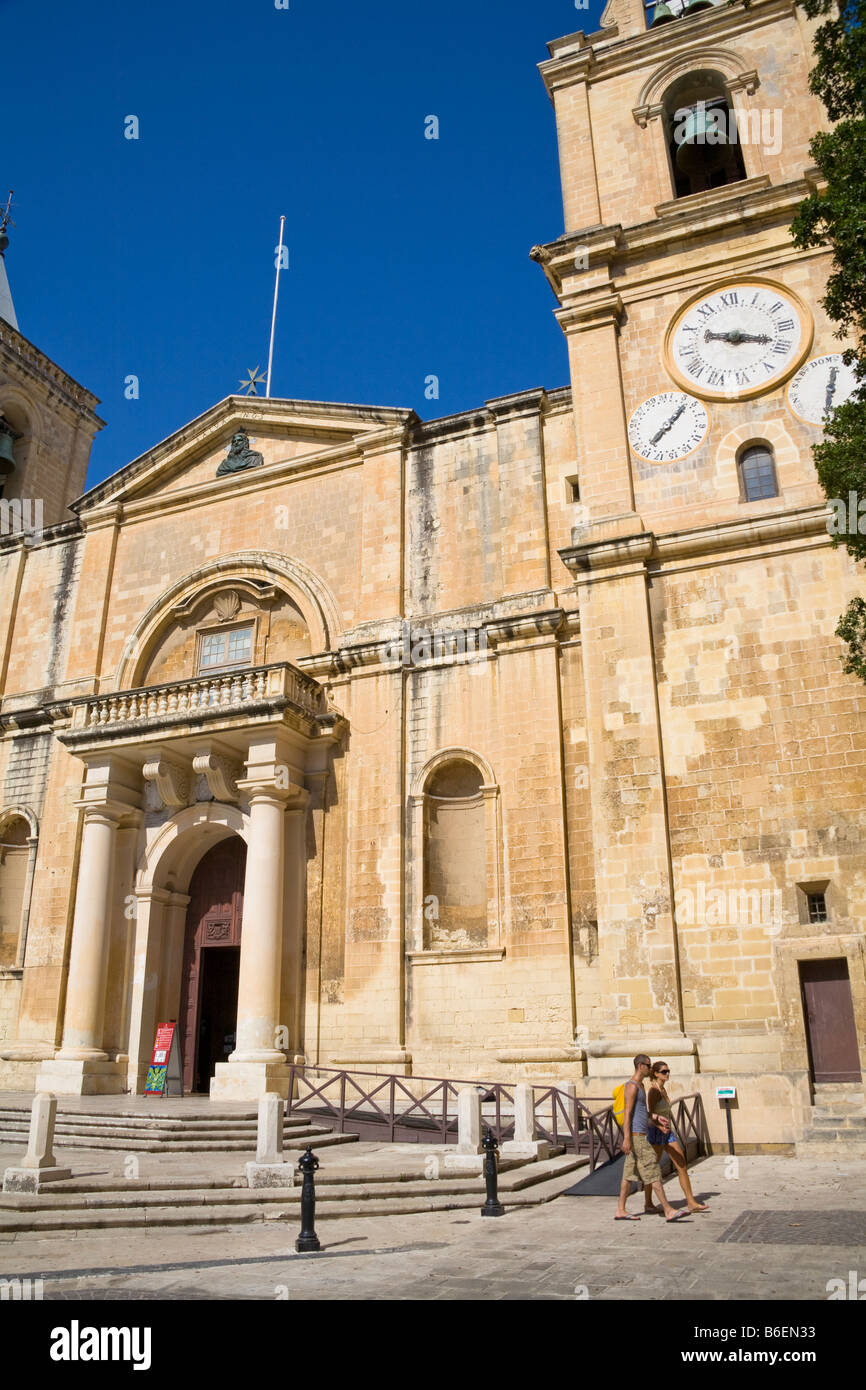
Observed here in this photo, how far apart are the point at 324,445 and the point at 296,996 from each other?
40.2ft

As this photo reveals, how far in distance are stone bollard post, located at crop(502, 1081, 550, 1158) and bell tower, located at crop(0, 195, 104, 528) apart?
74.2 ft

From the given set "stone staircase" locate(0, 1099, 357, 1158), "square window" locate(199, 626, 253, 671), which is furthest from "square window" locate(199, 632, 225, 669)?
"stone staircase" locate(0, 1099, 357, 1158)

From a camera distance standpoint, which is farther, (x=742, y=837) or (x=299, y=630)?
(x=299, y=630)

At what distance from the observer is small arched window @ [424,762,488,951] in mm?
19031

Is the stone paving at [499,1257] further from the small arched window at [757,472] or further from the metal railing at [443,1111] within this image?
the small arched window at [757,472]

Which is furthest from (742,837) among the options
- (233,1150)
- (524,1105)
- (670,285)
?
(670,285)

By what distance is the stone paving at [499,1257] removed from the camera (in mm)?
6883

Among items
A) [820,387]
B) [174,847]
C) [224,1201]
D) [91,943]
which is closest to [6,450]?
[174,847]

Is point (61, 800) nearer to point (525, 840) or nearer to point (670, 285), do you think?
point (525, 840)

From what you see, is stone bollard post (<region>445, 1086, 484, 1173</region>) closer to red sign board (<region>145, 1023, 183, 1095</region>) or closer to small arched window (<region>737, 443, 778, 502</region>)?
red sign board (<region>145, 1023, 183, 1095</region>)

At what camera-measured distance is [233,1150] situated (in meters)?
14.4

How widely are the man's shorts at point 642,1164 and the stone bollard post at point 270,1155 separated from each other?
3639 millimetres

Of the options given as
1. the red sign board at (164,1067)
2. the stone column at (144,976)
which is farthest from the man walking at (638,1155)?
the stone column at (144,976)

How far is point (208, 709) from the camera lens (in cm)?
2022
